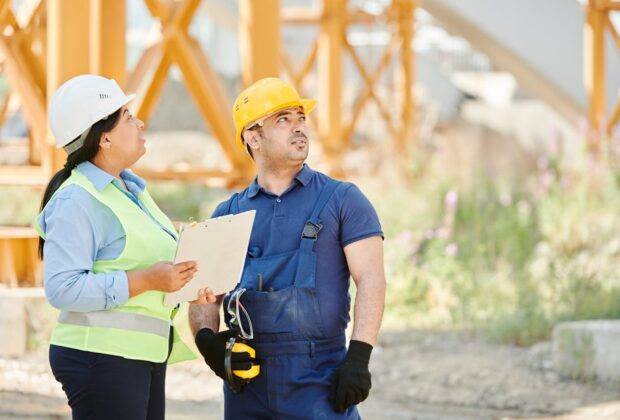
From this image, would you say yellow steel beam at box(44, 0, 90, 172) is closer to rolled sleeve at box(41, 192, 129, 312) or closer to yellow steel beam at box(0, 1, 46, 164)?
yellow steel beam at box(0, 1, 46, 164)

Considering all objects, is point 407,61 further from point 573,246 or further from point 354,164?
point 573,246

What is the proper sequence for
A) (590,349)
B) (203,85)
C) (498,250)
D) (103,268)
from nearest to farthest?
(103,268), (590,349), (203,85), (498,250)

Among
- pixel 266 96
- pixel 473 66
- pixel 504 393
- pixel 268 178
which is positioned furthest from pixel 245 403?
pixel 473 66

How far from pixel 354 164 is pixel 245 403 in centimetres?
1962

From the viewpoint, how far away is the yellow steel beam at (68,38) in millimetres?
6934

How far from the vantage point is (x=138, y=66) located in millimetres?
7488

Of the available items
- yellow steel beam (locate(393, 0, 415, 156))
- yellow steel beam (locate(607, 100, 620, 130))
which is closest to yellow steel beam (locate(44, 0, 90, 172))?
yellow steel beam (locate(607, 100, 620, 130))

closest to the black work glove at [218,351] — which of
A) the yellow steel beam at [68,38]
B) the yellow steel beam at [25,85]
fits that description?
the yellow steel beam at [68,38]

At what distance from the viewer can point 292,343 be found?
3514 mm

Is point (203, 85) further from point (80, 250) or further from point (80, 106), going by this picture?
point (80, 250)

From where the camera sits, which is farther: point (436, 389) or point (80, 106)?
point (436, 389)

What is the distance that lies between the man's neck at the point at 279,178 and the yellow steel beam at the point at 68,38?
357 cm

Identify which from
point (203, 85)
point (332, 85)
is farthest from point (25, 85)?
point (332, 85)

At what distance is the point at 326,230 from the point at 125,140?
683 millimetres
